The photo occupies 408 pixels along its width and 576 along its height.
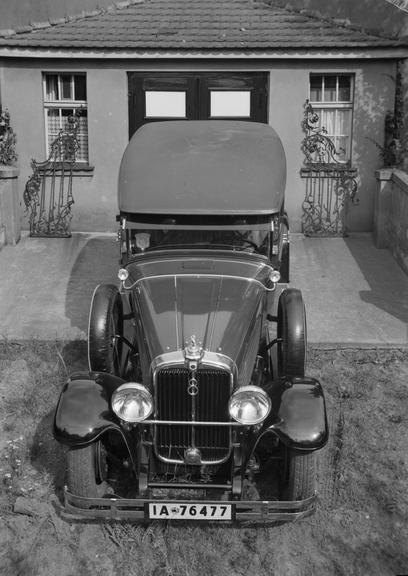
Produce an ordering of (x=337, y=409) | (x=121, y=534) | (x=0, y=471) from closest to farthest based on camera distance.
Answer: (x=121, y=534), (x=0, y=471), (x=337, y=409)

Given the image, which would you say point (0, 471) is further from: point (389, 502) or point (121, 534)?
point (389, 502)

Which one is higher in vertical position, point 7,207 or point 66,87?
point 66,87

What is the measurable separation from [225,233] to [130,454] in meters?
2.23

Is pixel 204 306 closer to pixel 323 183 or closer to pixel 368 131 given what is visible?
pixel 323 183

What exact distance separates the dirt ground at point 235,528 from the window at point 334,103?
6.19 meters

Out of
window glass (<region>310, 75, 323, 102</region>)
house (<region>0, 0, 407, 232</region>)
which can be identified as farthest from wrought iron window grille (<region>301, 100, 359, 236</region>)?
window glass (<region>310, 75, 323, 102</region>)

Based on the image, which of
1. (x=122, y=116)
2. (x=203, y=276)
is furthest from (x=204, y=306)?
(x=122, y=116)

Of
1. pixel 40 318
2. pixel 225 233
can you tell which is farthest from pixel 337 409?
pixel 40 318

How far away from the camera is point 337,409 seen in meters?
6.61

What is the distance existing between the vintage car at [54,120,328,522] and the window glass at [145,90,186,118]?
185 inches

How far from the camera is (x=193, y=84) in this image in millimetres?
11375

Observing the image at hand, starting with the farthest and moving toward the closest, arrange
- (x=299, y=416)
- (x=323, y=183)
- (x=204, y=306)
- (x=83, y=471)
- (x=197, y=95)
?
(x=323, y=183) → (x=197, y=95) → (x=204, y=306) → (x=83, y=471) → (x=299, y=416)

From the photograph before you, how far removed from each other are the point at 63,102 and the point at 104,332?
691 centimetres

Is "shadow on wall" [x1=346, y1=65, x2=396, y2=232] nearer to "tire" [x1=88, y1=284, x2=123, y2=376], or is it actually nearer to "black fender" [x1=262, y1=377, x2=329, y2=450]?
"tire" [x1=88, y1=284, x2=123, y2=376]
